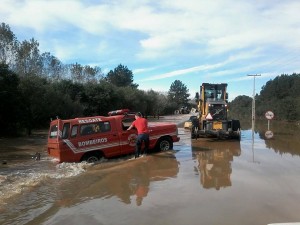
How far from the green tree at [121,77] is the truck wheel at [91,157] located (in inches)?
3751

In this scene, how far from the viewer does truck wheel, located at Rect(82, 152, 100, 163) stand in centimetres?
1426

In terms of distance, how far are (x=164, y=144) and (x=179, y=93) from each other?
136 m

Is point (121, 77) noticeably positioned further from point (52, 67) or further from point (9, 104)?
point (9, 104)

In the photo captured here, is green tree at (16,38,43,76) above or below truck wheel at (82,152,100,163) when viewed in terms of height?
above

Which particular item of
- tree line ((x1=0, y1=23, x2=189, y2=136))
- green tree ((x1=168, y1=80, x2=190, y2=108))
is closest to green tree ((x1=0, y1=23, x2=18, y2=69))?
tree line ((x1=0, y1=23, x2=189, y2=136))

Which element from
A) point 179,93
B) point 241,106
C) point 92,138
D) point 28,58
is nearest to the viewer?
point 92,138

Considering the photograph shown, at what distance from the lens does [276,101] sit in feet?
289

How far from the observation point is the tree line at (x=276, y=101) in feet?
236

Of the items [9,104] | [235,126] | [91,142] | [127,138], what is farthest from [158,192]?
[9,104]

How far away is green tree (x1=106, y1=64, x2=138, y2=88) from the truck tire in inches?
3670

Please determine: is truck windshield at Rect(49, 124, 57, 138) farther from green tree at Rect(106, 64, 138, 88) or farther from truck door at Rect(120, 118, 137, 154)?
green tree at Rect(106, 64, 138, 88)

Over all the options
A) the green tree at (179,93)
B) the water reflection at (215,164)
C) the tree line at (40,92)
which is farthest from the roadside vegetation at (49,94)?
the green tree at (179,93)

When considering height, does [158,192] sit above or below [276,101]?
below

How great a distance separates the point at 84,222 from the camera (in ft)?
22.4
